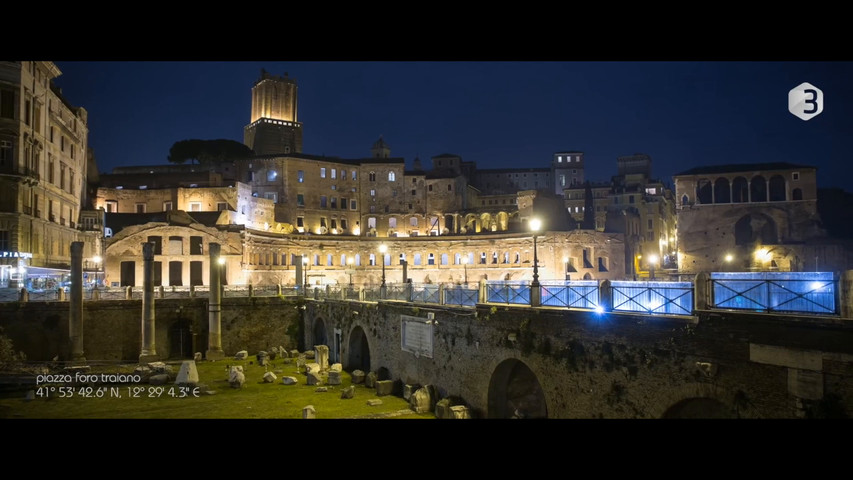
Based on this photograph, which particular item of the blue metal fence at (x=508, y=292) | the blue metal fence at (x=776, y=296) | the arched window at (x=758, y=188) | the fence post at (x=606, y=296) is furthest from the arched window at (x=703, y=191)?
the fence post at (x=606, y=296)

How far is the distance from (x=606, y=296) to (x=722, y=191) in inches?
1981

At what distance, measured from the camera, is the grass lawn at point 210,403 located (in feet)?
71.9

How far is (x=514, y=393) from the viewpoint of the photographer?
19312 mm

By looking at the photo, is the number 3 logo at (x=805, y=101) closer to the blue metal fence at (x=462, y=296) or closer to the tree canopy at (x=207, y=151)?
the blue metal fence at (x=462, y=296)

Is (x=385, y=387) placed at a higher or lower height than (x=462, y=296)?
lower

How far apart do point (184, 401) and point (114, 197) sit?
2009 inches

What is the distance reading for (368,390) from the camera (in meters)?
26.1

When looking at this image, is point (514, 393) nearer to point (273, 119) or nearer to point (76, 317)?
point (76, 317)

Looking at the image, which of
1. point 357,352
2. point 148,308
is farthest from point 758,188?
point 148,308

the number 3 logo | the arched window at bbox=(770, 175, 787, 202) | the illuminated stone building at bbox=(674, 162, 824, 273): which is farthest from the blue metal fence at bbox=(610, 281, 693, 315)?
the arched window at bbox=(770, 175, 787, 202)

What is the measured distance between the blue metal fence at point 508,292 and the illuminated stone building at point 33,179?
31653 mm
